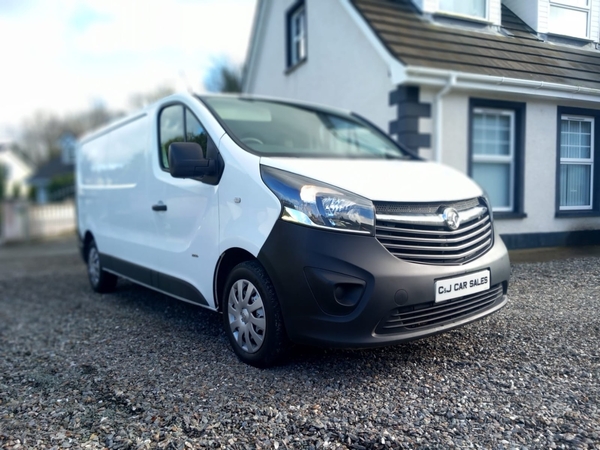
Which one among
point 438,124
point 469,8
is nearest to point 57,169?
point 438,124

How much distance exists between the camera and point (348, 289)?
3.11 m

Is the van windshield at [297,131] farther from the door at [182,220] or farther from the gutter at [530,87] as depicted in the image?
the gutter at [530,87]

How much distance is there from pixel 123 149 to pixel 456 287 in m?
3.95

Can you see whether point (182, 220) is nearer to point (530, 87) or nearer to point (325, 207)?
point (325, 207)

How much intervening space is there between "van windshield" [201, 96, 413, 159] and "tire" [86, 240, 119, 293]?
123 inches

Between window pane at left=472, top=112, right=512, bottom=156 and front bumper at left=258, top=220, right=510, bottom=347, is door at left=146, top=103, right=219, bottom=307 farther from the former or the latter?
window pane at left=472, top=112, right=512, bottom=156

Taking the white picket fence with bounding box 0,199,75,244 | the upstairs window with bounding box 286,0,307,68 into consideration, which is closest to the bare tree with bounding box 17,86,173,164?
the white picket fence with bounding box 0,199,75,244

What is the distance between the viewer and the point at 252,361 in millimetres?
3564

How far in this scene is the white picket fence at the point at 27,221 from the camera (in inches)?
683

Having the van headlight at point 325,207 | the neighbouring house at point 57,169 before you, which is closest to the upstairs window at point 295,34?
the van headlight at point 325,207

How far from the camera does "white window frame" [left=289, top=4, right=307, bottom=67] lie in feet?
36.6

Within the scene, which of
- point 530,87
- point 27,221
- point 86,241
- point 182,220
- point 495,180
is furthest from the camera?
point 27,221

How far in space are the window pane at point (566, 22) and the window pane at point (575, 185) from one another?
76cm

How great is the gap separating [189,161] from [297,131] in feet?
4.17
